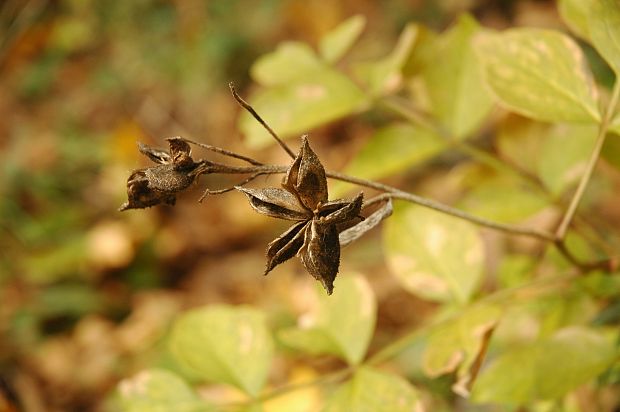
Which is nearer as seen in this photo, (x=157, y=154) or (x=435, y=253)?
(x=157, y=154)

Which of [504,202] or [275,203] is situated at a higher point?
[275,203]

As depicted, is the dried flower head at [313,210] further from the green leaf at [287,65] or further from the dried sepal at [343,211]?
the green leaf at [287,65]

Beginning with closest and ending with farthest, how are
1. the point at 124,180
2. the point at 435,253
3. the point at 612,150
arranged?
the point at 612,150 < the point at 435,253 < the point at 124,180

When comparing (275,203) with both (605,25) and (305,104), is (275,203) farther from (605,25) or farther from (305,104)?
(305,104)

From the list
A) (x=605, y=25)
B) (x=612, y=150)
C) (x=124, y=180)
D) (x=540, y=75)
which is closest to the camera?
(x=605, y=25)

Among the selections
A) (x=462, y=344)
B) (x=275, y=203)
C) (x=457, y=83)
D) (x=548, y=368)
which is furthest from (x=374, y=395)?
(x=457, y=83)

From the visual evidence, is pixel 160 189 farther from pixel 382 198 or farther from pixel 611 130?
pixel 611 130

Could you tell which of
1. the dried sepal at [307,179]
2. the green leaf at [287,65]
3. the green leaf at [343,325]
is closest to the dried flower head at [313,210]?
the dried sepal at [307,179]

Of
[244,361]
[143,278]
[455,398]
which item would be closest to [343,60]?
[143,278]
